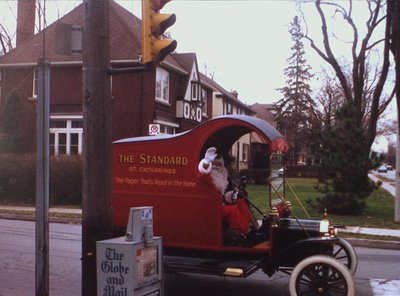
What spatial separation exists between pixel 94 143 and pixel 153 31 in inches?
53.4

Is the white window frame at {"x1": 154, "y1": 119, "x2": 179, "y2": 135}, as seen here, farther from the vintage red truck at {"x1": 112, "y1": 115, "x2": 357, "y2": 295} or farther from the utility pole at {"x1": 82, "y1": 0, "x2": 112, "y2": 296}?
the utility pole at {"x1": 82, "y1": 0, "x2": 112, "y2": 296}

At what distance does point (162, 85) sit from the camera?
32.8 metres

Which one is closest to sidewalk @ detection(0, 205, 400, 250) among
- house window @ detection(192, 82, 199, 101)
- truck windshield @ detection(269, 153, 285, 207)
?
truck windshield @ detection(269, 153, 285, 207)

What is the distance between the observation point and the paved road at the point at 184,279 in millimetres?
8320

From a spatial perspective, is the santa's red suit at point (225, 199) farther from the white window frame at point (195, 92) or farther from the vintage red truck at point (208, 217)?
the white window frame at point (195, 92)

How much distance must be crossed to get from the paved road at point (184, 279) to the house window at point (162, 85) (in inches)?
799

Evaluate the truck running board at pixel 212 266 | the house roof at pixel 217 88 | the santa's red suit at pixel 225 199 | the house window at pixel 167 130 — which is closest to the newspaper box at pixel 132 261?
the truck running board at pixel 212 266

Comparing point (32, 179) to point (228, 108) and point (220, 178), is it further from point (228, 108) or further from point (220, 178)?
point (228, 108)

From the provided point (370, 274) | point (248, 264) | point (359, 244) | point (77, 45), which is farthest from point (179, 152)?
point (359, 244)

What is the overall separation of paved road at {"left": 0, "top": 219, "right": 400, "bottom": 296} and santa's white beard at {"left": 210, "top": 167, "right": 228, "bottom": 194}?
5.23 ft

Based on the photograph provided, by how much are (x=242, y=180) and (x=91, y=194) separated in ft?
10.0

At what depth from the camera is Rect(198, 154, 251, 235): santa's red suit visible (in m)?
7.70

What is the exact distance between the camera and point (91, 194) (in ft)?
20.0

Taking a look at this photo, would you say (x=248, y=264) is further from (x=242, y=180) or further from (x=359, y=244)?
(x=359, y=244)
